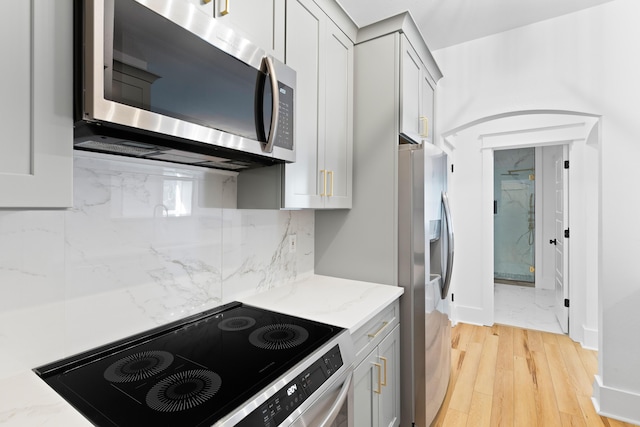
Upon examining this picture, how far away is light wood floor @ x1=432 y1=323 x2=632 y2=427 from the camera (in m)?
2.09

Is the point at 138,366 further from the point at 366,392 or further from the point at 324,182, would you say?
the point at 324,182

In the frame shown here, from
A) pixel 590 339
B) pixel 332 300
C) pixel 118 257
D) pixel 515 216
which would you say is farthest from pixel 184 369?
pixel 515 216

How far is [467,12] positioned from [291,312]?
7.80 ft

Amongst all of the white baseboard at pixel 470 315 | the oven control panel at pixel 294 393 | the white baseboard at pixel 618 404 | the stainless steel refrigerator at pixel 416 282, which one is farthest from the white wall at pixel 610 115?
the oven control panel at pixel 294 393

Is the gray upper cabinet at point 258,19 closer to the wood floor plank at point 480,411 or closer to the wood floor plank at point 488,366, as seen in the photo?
the wood floor plank at point 480,411

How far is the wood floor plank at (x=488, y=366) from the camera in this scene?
2.42m

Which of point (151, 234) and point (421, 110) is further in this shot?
point (421, 110)

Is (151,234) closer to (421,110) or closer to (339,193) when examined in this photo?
(339,193)

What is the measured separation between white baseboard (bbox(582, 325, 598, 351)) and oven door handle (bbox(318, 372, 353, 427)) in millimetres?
3078

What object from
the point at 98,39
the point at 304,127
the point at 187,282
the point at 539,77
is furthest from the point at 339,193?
the point at 539,77

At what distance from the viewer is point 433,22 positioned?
2.42 m

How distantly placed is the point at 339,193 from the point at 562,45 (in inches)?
79.9

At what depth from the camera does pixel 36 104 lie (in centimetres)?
68

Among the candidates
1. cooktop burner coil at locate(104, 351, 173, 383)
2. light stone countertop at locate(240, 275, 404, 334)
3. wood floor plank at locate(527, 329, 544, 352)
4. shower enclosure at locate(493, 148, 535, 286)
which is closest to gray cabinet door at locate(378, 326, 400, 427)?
light stone countertop at locate(240, 275, 404, 334)
